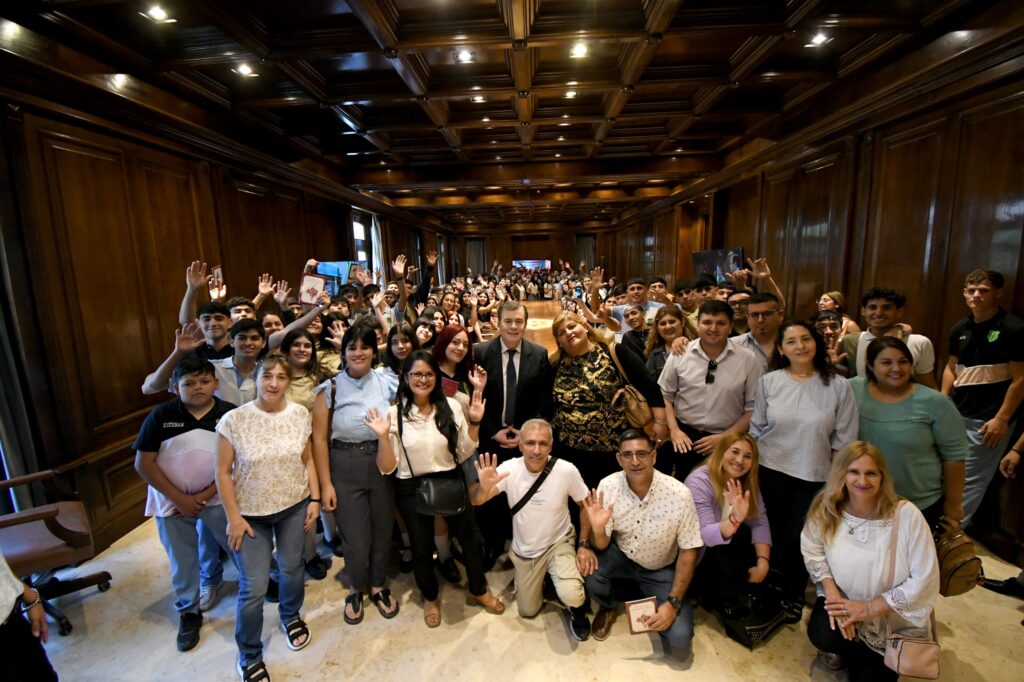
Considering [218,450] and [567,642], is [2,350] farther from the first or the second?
[567,642]

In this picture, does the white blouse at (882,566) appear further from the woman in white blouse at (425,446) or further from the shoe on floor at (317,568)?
the shoe on floor at (317,568)

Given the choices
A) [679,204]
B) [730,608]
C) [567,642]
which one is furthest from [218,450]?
[679,204]

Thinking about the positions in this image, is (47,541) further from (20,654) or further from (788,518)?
(788,518)

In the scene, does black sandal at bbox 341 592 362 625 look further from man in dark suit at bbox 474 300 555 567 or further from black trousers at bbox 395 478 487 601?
man in dark suit at bbox 474 300 555 567

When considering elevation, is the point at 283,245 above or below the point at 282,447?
above

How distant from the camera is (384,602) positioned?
2666mm

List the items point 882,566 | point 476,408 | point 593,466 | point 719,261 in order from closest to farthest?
point 882,566 → point 476,408 → point 593,466 → point 719,261

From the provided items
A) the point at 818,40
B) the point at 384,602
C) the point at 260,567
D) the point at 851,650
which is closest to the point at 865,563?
the point at 851,650

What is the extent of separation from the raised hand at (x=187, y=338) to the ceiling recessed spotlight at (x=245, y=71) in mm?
2774

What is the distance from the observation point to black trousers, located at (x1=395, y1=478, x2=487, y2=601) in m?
2.57

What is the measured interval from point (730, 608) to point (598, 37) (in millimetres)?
4148

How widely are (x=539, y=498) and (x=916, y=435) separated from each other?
197cm

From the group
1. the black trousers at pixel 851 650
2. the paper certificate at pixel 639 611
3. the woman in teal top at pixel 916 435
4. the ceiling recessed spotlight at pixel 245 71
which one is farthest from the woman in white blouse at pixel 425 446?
the ceiling recessed spotlight at pixel 245 71

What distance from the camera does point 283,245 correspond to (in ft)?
21.6
